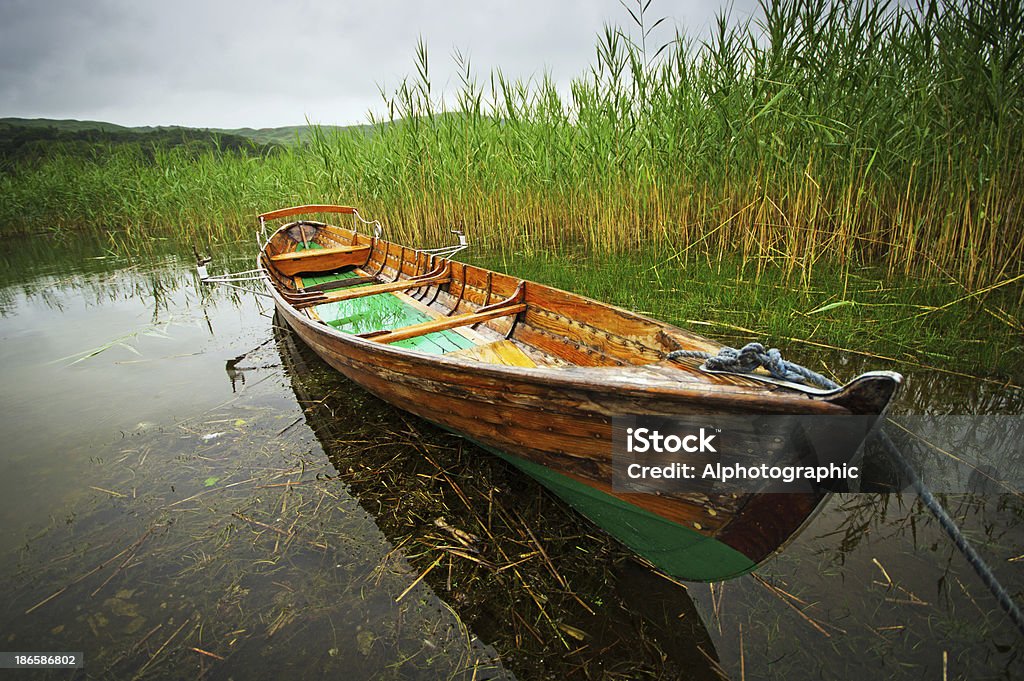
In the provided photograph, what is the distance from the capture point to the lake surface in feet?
4.88

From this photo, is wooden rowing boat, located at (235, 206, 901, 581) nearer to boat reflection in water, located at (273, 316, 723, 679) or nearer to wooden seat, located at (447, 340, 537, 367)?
wooden seat, located at (447, 340, 537, 367)

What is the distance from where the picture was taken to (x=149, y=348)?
4.45 meters

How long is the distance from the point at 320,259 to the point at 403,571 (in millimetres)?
4271

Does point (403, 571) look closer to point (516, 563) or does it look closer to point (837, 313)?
point (516, 563)

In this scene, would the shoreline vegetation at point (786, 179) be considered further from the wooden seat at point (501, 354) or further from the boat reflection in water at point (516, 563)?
the boat reflection in water at point (516, 563)

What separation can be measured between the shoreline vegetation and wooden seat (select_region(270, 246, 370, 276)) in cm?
179

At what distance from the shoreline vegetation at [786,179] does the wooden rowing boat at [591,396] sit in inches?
55.7

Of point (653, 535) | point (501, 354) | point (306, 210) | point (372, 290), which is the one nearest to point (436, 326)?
point (501, 354)

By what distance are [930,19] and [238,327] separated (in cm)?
652

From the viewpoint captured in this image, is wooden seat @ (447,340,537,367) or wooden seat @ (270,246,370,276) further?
wooden seat @ (270,246,370,276)

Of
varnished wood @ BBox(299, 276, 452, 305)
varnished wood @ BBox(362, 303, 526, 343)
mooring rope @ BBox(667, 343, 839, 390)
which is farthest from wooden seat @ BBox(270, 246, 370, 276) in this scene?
mooring rope @ BBox(667, 343, 839, 390)

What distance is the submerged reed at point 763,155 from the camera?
316 cm

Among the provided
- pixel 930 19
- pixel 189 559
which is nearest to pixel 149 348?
pixel 189 559

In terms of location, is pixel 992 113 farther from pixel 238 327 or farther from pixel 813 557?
pixel 238 327
